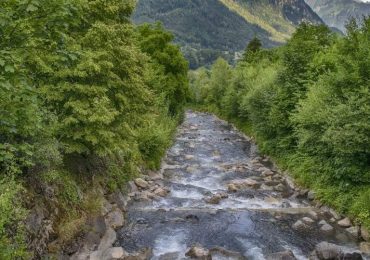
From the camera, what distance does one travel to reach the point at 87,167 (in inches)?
740

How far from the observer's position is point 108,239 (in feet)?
54.1

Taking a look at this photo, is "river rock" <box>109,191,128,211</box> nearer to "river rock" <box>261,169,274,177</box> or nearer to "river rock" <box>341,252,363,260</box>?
"river rock" <box>341,252,363,260</box>

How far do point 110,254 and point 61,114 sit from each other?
19.9 ft

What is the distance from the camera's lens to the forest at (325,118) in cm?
1973

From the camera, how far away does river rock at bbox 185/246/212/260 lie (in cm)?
1538

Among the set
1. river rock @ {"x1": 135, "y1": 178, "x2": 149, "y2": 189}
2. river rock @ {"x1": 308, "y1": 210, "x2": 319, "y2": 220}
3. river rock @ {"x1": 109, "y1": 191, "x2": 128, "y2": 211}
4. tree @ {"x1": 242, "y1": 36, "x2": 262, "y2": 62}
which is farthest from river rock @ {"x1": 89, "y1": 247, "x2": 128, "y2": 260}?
tree @ {"x1": 242, "y1": 36, "x2": 262, "y2": 62}

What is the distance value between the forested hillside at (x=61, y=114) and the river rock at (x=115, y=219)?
923 mm

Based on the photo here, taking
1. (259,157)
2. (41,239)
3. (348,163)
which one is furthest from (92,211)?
(259,157)

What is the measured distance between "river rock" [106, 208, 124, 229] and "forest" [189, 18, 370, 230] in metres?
11.7

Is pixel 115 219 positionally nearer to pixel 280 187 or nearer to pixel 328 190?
pixel 328 190

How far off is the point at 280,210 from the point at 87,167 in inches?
437

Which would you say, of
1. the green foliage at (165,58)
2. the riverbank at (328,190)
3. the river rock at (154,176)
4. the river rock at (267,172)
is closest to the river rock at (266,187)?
the riverbank at (328,190)

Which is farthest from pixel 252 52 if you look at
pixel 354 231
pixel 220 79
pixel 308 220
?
pixel 354 231

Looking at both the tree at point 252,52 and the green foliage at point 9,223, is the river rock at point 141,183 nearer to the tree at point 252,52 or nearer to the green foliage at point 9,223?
the green foliage at point 9,223
